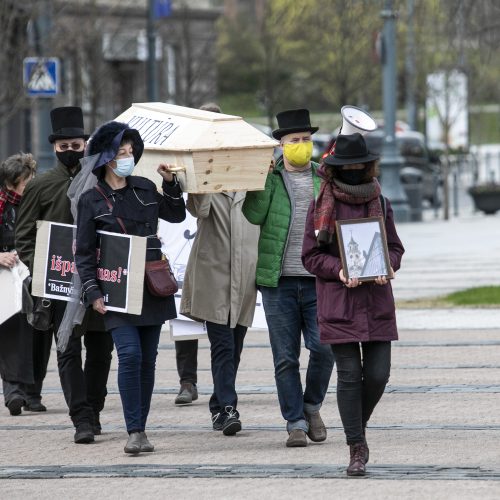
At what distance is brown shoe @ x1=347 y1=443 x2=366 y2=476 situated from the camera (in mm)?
7395

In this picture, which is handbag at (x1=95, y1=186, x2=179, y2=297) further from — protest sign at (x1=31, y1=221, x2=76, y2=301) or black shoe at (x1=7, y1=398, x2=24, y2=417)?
black shoe at (x1=7, y1=398, x2=24, y2=417)

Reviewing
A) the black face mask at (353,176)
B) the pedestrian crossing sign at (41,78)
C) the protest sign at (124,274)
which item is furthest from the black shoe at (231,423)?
the pedestrian crossing sign at (41,78)

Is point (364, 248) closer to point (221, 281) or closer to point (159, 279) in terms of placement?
point (159, 279)

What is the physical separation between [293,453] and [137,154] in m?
1.81

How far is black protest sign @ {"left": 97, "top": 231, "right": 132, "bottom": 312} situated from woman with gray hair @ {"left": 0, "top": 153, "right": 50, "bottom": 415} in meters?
1.93

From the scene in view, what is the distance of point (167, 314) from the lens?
27.6 feet

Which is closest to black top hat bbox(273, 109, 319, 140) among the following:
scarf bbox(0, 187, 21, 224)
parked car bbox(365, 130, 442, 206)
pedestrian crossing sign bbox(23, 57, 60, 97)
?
scarf bbox(0, 187, 21, 224)

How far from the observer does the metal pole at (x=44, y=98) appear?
21.0 meters

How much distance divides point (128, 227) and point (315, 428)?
154 centimetres

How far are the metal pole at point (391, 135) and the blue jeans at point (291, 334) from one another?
21753mm

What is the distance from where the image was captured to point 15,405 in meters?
10.1

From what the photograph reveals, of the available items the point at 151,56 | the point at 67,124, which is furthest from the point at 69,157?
the point at 151,56

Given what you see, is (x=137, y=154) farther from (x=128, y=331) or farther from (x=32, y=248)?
(x=32, y=248)

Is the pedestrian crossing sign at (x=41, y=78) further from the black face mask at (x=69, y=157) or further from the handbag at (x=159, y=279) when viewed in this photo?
the handbag at (x=159, y=279)
